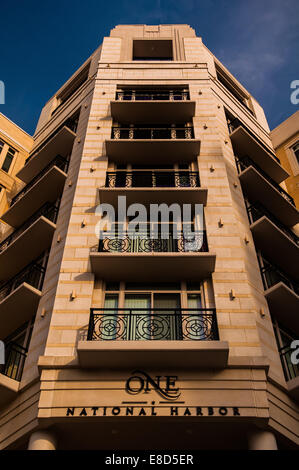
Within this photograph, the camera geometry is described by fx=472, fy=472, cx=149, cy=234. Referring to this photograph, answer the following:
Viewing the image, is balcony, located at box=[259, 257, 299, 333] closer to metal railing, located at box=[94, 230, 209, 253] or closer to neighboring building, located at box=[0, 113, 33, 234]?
metal railing, located at box=[94, 230, 209, 253]

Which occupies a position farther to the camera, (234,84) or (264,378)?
(234,84)

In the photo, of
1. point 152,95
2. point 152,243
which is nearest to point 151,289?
point 152,243

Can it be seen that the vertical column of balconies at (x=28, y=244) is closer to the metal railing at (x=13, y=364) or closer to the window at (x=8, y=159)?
the metal railing at (x=13, y=364)

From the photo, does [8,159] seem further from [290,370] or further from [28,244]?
[290,370]

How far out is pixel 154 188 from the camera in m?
17.1

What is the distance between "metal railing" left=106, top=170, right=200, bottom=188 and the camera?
18219mm

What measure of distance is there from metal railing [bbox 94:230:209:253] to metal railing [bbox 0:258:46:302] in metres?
2.85

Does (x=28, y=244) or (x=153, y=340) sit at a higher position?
(x=28, y=244)

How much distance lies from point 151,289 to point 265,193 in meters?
7.71

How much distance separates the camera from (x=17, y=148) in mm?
26703

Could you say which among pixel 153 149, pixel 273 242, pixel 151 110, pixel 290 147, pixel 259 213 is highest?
pixel 290 147
